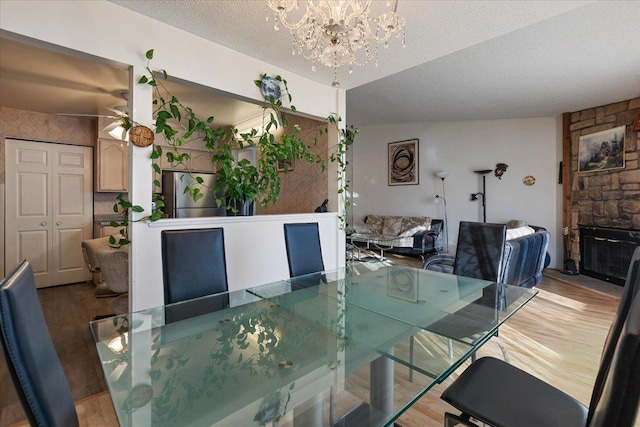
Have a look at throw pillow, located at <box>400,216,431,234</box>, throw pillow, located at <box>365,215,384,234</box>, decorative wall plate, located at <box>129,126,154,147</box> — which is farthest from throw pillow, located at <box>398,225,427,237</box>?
decorative wall plate, located at <box>129,126,154,147</box>

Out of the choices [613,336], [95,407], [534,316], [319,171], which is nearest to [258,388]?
[613,336]

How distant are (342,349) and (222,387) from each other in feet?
1.51

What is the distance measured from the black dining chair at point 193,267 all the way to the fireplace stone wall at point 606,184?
5.36 meters

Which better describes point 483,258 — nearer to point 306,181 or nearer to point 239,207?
point 239,207

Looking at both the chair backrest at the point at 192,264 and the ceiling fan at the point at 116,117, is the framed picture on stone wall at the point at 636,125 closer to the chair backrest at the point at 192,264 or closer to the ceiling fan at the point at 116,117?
the chair backrest at the point at 192,264

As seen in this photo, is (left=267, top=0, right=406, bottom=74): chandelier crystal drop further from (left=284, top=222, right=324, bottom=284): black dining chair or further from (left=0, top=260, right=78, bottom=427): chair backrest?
(left=0, top=260, right=78, bottom=427): chair backrest

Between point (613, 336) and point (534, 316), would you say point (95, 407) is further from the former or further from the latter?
point (534, 316)

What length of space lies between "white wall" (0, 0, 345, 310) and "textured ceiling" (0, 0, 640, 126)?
0.09m

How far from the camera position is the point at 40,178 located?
4281mm

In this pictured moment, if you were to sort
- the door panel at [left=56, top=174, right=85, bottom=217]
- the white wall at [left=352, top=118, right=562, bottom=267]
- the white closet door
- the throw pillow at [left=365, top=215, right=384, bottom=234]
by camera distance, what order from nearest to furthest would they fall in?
the white closet door < the door panel at [left=56, top=174, right=85, bottom=217] < the white wall at [left=352, top=118, right=562, bottom=267] < the throw pillow at [left=365, top=215, right=384, bottom=234]

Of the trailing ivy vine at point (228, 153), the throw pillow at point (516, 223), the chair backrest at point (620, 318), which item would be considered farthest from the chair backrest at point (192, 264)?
the throw pillow at point (516, 223)

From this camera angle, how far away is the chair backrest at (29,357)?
613mm

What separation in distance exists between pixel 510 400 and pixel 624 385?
0.68 m

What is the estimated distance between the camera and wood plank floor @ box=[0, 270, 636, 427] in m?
1.85
